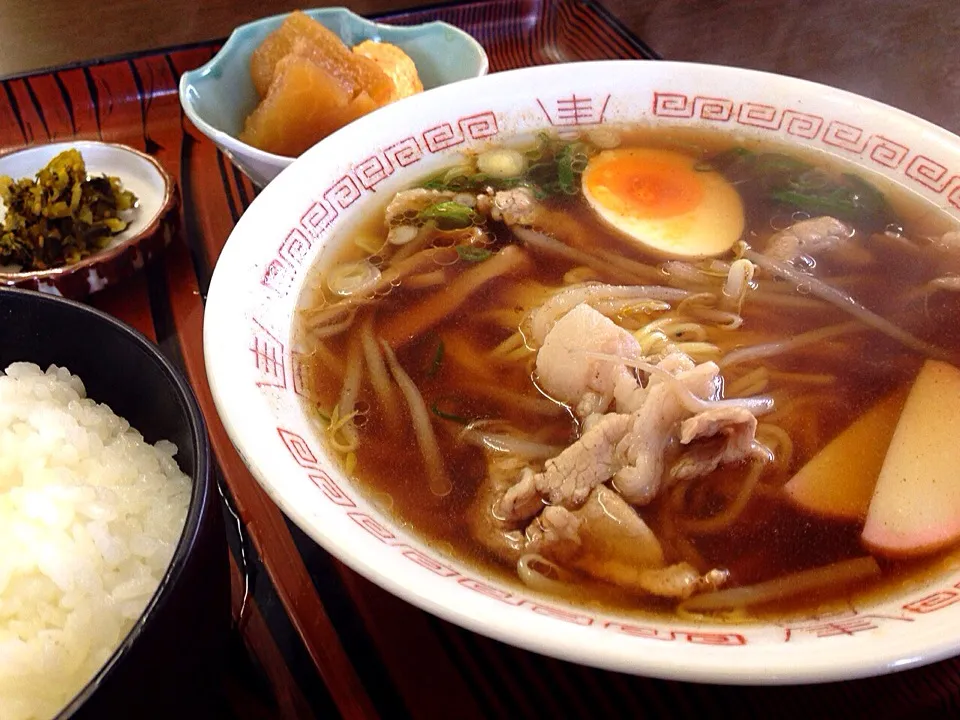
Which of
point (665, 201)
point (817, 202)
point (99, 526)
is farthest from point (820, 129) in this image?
point (99, 526)

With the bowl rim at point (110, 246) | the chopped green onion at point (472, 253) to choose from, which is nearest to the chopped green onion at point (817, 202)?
the chopped green onion at point (472, 253)

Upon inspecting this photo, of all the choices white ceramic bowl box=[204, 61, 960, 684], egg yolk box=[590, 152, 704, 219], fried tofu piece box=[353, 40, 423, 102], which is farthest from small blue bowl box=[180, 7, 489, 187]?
egg yolk box=[590, 152, 704, 219]

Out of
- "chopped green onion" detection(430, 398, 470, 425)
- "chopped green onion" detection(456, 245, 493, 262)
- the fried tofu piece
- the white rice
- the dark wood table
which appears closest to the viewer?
the white rice

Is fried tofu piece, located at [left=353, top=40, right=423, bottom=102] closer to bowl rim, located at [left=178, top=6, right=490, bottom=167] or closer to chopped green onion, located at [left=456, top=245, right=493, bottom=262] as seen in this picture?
bowl rim, located at [left=178, top=6, right=490, bottom=167]

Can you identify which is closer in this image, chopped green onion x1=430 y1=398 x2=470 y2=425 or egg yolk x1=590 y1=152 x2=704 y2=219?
chopped green onion x1=430 y1=398 x2=470 y2=425

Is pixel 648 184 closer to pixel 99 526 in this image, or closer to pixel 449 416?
pixel 449 416

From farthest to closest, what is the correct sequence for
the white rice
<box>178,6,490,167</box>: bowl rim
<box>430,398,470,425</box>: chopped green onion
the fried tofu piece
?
the fried tofu piece
<box>178,6,490,167</box>: bowl rim
<box>430,398,470,425</box>: chopped green onion
the white rice
